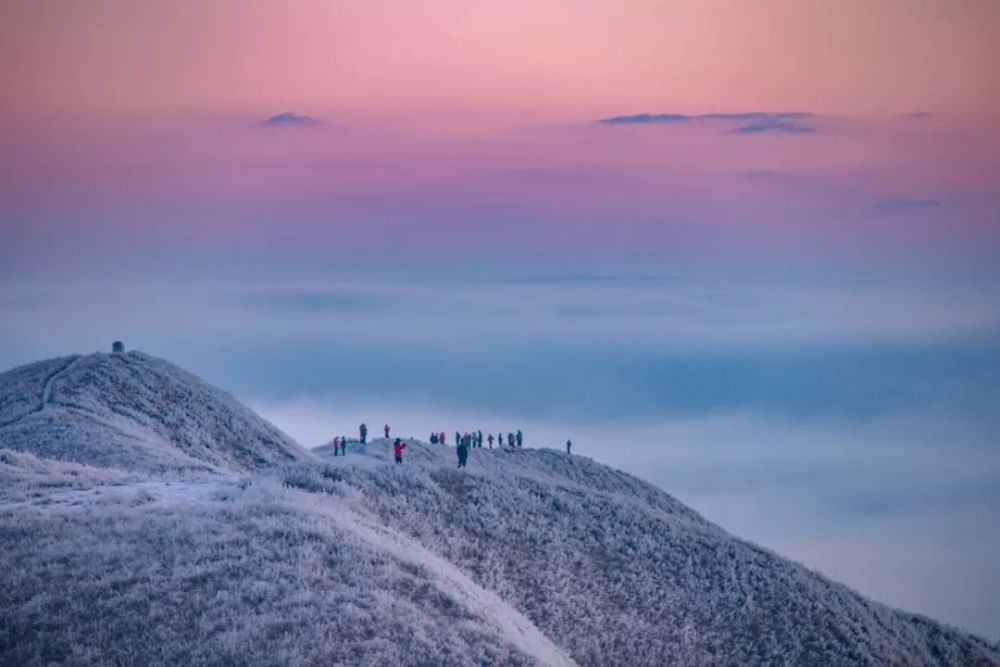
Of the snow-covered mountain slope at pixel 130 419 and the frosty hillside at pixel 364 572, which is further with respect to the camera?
the snow-covered mountain slope at pixel 130 419

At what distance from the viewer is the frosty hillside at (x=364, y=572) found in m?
22.3

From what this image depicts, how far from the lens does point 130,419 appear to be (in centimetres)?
5556

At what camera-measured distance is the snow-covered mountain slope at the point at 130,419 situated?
156 ft

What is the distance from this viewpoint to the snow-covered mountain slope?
156 feet

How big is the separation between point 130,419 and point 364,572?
34.1 meters

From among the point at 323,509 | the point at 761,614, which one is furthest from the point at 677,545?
the point at 323,509

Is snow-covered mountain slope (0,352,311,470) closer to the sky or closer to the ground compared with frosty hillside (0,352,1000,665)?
closer to the sky

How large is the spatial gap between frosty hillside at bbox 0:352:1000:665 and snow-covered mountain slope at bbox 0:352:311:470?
0.29m

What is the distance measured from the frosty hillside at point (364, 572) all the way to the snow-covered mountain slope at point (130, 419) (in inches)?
11.4

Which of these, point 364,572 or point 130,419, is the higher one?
point 130,419

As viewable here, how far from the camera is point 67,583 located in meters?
24.2

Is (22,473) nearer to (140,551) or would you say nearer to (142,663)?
(140,551)

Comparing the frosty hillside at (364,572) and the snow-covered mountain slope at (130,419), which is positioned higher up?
the snow-covered mountain slope at (130,419)

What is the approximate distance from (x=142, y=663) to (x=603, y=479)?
182 feet
